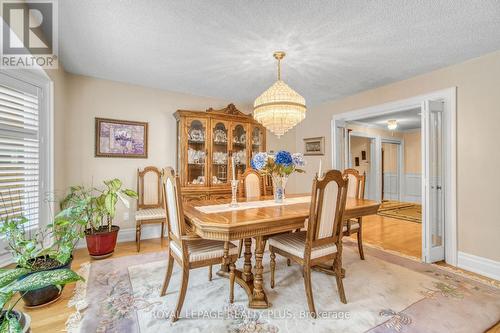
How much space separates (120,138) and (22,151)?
128 centimetres

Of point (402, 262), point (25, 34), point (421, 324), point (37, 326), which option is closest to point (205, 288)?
point (37, 326)

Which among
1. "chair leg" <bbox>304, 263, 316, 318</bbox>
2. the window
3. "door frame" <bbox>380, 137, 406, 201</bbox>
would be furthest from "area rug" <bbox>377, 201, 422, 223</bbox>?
the window

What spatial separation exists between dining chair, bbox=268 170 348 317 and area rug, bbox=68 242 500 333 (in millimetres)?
207

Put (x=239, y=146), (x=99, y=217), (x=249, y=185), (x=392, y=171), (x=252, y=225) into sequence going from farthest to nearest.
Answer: (x=392, y=171)
(x=239, y=146)
(x=249, y=185)
(x=99, y=217)
(x=252, y=225)

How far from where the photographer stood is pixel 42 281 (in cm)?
108

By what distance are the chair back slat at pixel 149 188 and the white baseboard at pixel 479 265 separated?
3835 millimetres

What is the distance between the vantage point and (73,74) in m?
3.10

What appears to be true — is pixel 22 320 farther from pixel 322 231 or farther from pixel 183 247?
pixel 322 231

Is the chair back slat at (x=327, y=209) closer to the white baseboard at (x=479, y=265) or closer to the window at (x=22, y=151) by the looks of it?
the white baseboard at (x=479, y=265)

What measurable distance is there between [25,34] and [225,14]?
5.12ft

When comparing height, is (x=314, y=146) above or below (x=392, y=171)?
above

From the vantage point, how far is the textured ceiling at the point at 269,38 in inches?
68.3

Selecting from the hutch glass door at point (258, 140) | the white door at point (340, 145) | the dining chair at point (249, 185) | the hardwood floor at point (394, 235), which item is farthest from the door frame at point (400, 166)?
the dining chair at point (249, 185)
